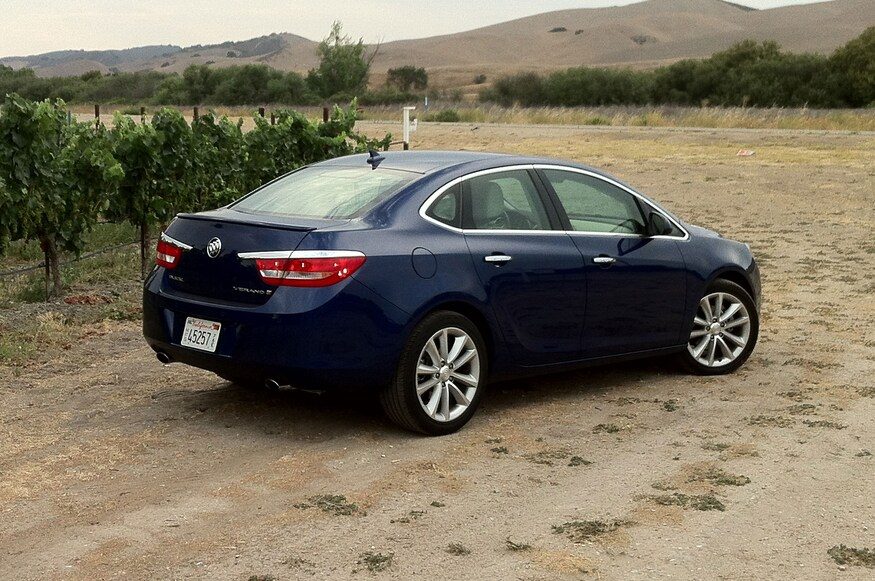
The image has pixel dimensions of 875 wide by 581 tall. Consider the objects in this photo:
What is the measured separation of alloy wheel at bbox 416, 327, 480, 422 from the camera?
719cm

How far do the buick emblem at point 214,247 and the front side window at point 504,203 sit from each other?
1.41 m

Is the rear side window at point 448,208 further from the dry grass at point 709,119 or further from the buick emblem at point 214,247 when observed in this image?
the dry grass at point 709,119

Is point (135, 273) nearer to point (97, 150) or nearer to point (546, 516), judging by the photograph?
point (97, 150)

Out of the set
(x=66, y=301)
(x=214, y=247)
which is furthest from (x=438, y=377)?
(x=66, y=301)

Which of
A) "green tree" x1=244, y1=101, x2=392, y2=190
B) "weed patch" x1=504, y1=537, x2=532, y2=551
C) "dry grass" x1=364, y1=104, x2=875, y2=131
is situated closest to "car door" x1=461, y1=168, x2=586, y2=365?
"weed patch" x1=504, y1=537, x2=532, y2=551

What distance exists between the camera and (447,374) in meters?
7.26

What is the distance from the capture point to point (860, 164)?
90.1 ft

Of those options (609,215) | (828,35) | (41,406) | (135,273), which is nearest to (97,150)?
(135,273)

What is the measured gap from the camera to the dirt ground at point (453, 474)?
5355mm

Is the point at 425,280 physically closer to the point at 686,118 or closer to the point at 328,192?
the point at 328,192

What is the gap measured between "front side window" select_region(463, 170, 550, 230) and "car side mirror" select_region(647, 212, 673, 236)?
91 cm

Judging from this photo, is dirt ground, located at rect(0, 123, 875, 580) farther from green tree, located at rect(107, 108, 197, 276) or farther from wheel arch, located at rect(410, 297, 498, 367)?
green tree, located at rect(107, 108, 197, 276)

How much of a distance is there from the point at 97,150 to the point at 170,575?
8.02 meters

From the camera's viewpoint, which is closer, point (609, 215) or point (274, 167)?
point (609, 215)
